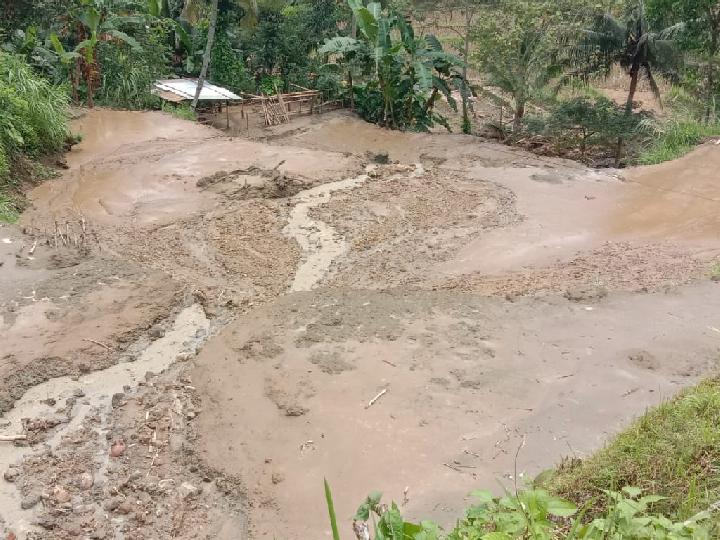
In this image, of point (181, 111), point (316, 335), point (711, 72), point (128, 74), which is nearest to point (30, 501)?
point (316, 335)

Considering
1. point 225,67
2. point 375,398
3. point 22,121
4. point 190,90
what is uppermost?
point 225,67

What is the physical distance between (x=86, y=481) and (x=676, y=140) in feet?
39.8

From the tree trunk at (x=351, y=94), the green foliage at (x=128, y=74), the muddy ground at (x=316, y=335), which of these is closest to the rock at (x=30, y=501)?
the muddy ground at (x=316, y=335)

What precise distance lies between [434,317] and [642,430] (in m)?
2.93

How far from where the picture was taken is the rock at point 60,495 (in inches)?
176

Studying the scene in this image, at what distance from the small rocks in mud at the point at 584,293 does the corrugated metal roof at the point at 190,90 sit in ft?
37.8

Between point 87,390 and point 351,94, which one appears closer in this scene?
point 87,390

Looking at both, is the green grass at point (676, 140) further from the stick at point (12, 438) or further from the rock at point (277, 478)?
the stick at point (12, 438)

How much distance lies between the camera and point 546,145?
48.3ft

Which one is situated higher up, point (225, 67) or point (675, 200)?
point (225, 67)

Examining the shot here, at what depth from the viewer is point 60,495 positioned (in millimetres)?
4496

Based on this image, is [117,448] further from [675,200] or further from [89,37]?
[89,37]

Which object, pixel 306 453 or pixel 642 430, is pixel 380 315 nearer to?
pixel 306 453

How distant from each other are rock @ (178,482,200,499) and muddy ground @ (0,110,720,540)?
0.02m
